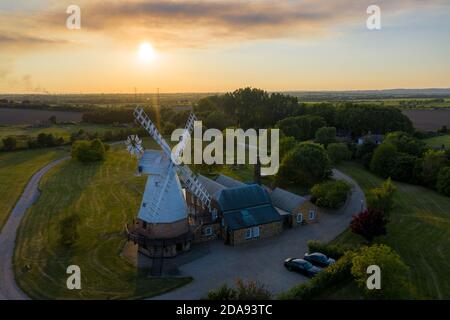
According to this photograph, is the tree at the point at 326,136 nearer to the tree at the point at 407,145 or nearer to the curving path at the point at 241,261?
the tree at the point at 407,145

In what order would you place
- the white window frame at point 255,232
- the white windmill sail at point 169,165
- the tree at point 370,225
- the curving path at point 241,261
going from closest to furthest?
the curving path at point 241,261, the white windmill sail at point 169,165, the tree at point 370,225, the white window frame at point 255,232

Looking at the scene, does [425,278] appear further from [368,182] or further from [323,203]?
[368,182]

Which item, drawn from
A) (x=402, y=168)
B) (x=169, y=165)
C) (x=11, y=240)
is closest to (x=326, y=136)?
(x=402, y=168)

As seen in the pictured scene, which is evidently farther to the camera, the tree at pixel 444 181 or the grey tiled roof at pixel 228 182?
the tree at pixel 444 181

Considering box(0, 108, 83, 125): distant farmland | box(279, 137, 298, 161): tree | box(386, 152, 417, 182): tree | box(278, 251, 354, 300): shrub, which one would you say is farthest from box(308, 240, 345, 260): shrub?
box(0, 108, 83, 125): distant farmland

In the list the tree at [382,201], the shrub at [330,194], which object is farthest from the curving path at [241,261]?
the tree at [382,201]

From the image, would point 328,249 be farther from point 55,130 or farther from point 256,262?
point 55,130
